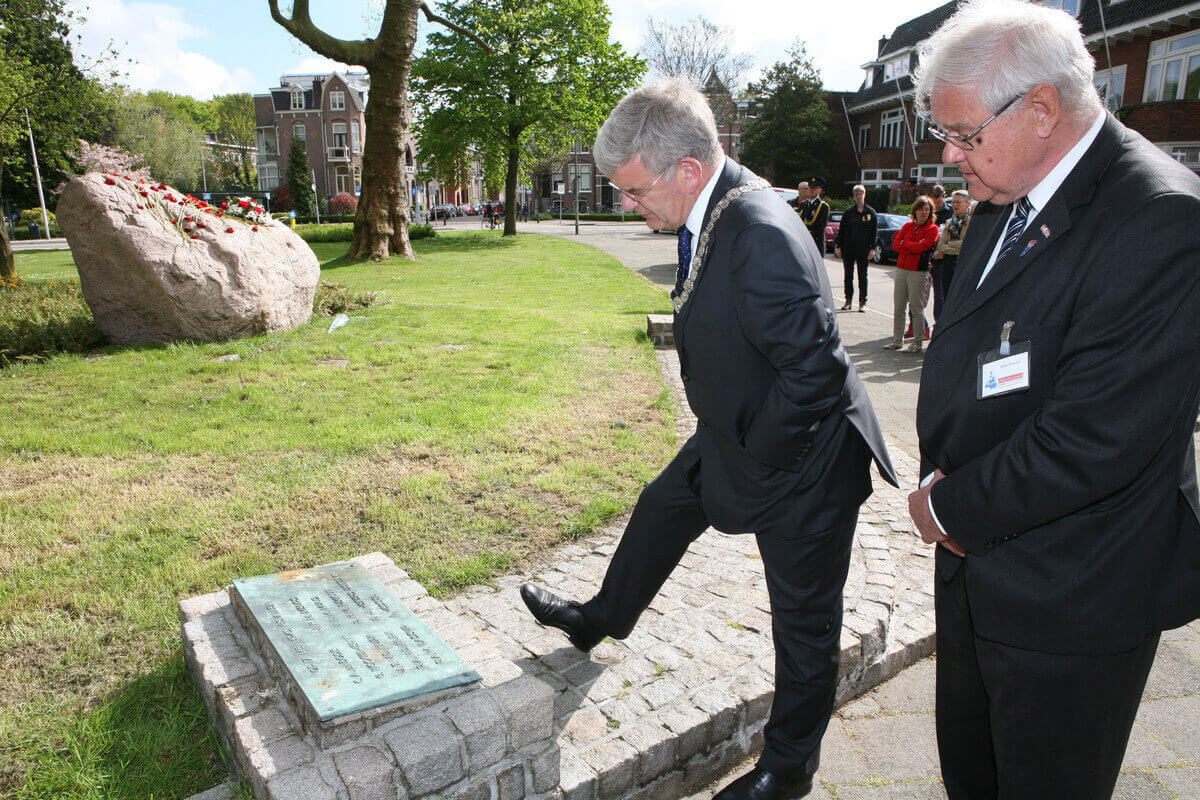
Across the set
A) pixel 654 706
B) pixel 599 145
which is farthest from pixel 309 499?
pixel 599 145

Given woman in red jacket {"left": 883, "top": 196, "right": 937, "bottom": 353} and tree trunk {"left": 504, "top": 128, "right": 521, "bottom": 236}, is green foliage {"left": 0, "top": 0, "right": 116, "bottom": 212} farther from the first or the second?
woman in red jacket {"left": 883, "top": 196, "right": 937, "bottom": 353}

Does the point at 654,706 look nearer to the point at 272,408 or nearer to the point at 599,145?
the point at 599,145

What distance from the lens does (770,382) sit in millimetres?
2166

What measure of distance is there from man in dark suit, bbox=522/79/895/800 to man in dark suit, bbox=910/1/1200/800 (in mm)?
389

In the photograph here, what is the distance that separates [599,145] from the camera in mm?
2355

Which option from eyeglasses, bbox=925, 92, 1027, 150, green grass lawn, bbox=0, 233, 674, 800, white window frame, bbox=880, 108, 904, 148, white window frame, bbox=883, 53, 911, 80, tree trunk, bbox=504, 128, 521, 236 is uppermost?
white window frame, bbox=883, 53, 911, 80

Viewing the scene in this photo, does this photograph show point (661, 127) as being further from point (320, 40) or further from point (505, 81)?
point (505, 81)

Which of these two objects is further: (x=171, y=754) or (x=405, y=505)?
(x=405, y=505)

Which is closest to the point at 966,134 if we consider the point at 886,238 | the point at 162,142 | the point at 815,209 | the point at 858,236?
the point at 858,236

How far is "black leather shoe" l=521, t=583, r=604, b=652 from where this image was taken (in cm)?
295

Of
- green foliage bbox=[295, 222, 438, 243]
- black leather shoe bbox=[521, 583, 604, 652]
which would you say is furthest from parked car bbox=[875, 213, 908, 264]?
black leather shoe bbox=[521, 583, 604, 652]

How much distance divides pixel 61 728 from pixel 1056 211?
128 inches

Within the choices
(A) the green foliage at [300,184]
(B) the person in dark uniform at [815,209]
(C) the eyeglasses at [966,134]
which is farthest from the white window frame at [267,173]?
(C) the eyeglasses at [966,134]

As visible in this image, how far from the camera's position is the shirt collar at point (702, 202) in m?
2.33
